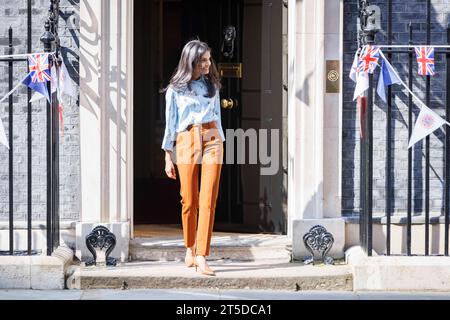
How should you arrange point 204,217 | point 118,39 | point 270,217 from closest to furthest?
point 204,217, point 118,39, point 270,217

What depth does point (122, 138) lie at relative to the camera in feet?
25.7

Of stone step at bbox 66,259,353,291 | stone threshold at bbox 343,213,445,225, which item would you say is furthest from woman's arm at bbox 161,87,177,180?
stone threshold at bbox 343,213,445,225

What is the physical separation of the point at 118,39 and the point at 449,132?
2743mm

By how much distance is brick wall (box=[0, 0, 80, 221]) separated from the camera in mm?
7801

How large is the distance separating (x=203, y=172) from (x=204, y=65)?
0.80 m

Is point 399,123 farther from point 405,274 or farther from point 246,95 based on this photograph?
point 246,95

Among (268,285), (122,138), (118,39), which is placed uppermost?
(118,39)

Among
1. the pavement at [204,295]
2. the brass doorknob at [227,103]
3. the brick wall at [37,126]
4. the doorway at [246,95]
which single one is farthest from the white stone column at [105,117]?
the doorway at [246,95]

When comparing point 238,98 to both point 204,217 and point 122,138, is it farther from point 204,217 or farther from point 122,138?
point 204,217

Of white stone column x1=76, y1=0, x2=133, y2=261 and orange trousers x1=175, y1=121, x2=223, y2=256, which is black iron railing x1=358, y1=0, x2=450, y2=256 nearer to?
orange trousers x1=175, y1=121, x2=223, y2=256

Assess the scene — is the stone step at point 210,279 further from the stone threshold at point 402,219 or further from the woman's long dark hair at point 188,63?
the woman's long dark hair at point 188,63

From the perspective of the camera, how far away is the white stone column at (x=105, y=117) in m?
7.71

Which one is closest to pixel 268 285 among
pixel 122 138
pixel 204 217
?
pixel 204 217

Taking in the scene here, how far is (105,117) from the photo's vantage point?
777cm
